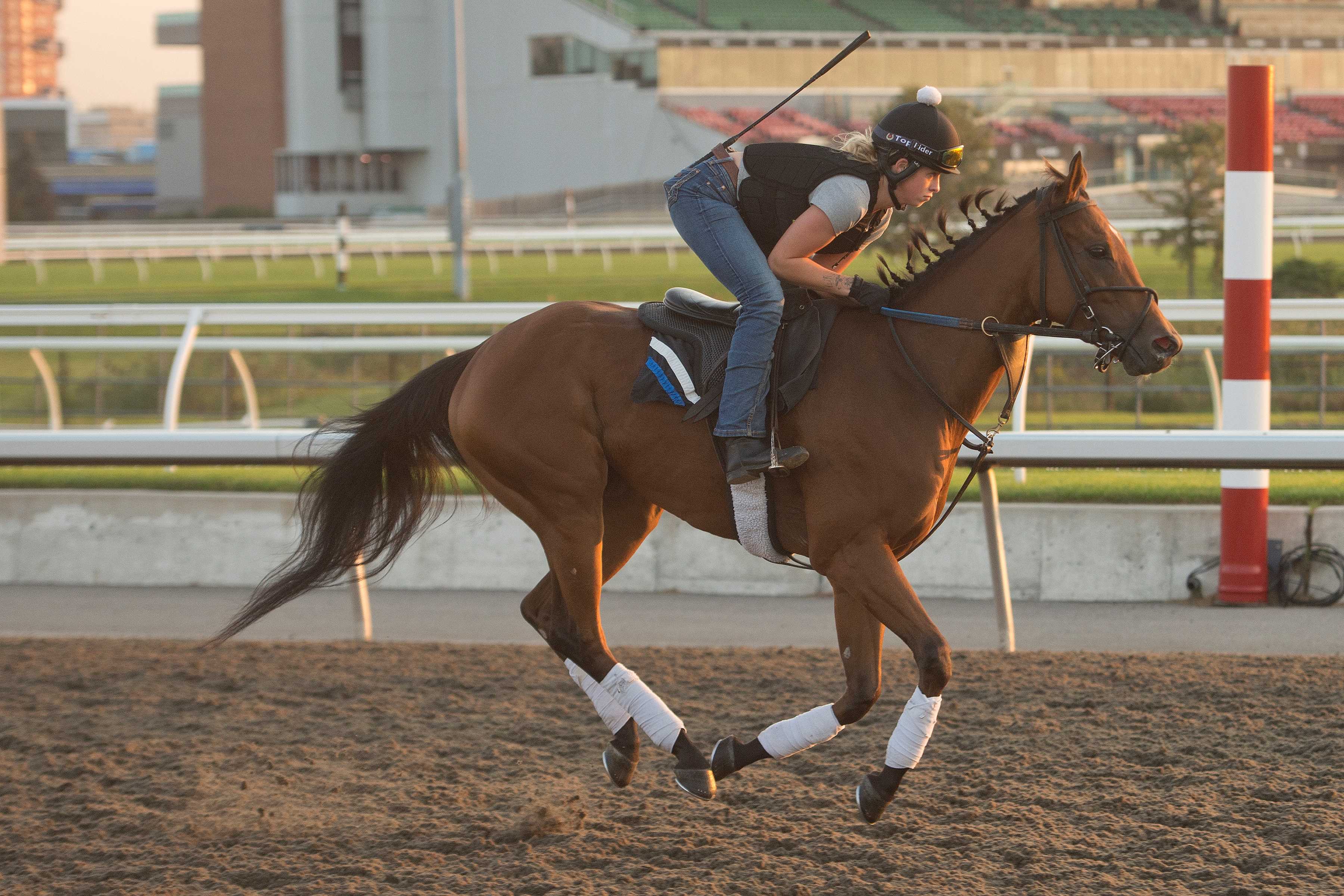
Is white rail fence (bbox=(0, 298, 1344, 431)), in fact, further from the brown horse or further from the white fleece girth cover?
the white fleece girth cover

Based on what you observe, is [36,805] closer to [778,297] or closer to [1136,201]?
[778,297]

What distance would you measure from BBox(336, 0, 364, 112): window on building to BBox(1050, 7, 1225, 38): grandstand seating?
26139 millimetres

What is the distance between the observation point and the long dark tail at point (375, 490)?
4508 mm

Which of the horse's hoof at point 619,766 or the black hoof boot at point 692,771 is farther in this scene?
the horse's hoof at point 619,766

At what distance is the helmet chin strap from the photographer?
3.72 meters

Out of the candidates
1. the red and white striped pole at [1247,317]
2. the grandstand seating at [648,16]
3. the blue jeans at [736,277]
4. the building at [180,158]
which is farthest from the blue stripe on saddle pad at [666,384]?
the building at [180,158]

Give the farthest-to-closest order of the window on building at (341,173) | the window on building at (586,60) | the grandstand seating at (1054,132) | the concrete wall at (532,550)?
the window on building at (341,173) → the window on building at (586,60) → the grandstand seating at (1054,132) → the concrete wall at (532,550)

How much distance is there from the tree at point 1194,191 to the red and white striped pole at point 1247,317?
9257mm

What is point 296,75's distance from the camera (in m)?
54.6

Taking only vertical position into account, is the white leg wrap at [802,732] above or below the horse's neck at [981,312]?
below

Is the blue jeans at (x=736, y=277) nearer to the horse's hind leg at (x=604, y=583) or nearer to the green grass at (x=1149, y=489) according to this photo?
the horse's hind leg at (x=604, y=583)

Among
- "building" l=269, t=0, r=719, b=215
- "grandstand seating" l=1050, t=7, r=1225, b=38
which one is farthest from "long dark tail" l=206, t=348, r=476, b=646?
"grandstand seating" l=1050, t=7, r=1225, b=38

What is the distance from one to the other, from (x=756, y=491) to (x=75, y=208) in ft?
235

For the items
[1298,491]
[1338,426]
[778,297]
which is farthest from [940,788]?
[1338,426]
